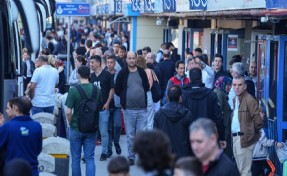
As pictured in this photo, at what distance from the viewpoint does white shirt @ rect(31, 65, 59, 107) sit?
16516 millimetres

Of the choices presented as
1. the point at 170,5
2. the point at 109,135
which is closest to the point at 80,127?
the point at 109,135

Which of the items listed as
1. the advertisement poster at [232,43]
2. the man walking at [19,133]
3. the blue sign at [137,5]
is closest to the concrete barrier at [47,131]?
the man walking at [19,133]

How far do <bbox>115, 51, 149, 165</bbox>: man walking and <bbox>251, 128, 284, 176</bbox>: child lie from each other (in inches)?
87.2

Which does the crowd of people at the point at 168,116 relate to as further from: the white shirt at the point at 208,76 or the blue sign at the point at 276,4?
the blue sign at the point at 276,4

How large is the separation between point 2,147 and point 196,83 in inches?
123

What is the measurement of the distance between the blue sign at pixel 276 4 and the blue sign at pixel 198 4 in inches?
232

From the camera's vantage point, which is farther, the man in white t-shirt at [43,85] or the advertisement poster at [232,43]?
the advertisement poster at [232,43]

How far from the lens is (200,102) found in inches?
462

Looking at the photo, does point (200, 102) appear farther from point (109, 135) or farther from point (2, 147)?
point (109, 135)

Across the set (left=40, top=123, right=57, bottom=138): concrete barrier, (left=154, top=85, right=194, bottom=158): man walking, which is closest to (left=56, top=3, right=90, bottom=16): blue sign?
(left=40, top=123, right=57, bottom=138): concrete barrier

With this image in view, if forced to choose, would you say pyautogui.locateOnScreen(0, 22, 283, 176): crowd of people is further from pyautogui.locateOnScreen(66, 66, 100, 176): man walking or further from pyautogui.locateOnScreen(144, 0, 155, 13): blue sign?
pyautogui.locateOnScreen(144, 0, 155, 13): blue sign

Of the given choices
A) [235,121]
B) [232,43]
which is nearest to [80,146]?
[235,121]

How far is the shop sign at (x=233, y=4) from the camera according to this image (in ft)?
45.7

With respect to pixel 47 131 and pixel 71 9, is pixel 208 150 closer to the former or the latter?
pixel 47 131
